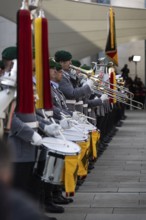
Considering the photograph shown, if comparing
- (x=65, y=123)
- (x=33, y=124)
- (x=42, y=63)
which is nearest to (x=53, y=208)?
(x=65, y=123)

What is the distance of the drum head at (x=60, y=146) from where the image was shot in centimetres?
481

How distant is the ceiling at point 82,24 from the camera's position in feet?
58.5

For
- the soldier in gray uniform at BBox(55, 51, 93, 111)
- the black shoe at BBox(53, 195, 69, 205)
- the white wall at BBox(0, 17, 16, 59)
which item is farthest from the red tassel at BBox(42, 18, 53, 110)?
the white wall at BBox(0, 17, 16, 59)

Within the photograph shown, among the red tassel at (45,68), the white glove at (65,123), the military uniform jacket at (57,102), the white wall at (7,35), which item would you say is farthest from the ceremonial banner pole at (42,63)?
the white wall at (7,35)

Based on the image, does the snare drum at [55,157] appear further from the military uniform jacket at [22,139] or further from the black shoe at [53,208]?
the black shoe at [53,208]

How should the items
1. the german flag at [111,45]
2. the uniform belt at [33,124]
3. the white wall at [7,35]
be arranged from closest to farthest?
the uniform belt at [33,124], the german flag at [111,45], the white wall at [7,35]

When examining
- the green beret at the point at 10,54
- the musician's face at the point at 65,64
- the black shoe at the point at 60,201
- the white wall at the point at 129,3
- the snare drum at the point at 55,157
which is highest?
the white wall at the point at 129,3

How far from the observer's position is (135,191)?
7.21 m

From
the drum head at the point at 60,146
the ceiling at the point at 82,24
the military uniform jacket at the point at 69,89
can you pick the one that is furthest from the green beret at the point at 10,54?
the ceiling at the point at 82,24

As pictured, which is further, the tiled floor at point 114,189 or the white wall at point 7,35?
the white wall at point 7,35

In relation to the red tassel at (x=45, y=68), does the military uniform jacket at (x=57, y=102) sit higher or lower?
lower

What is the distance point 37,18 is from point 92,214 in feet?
6.14

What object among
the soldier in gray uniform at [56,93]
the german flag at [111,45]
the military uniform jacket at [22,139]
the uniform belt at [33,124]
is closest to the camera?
the military uniform jacket at [22,139]

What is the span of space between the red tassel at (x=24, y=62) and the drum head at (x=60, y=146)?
1.20 ft
